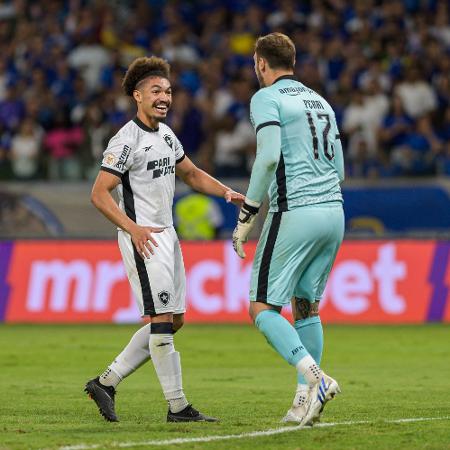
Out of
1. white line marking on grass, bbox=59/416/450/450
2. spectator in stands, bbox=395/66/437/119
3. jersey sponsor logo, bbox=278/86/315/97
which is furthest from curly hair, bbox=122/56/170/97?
spectator in stands, bbox=395/66/437/119

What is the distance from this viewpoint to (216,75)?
68.1 ft

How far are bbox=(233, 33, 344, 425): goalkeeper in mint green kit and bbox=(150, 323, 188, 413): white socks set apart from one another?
68 cm

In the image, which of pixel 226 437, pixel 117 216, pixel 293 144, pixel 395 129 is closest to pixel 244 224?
pixel 293 144

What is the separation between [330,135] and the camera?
7.95 metres

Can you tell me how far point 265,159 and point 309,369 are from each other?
1.30 meters

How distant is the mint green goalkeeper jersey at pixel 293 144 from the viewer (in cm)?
→ 767

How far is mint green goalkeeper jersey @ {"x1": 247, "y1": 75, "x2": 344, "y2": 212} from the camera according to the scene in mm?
7672

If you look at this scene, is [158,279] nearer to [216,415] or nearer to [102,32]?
[216,415]

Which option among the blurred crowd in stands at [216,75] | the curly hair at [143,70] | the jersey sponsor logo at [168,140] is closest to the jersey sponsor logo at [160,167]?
the jersey sponsor logo at [168,140]

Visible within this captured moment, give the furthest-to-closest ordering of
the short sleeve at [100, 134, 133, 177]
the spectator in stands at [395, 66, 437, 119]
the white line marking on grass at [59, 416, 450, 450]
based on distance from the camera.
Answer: the spectator in stands at [395, 66, 437, 119], the short sleeve at [100, 134, 133, 177], the white line marking on grass at [59, 416, 450, 450]

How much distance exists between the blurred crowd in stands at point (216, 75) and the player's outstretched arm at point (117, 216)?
391 inches

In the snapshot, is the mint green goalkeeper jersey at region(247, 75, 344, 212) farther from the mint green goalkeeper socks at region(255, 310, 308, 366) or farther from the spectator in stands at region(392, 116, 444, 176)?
the spectator in stands at region(392, 116, 444, 176)

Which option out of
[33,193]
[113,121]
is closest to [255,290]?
[33,193]

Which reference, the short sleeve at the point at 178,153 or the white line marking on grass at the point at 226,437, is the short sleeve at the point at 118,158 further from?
the white line marking on grass at the point at 226,437
